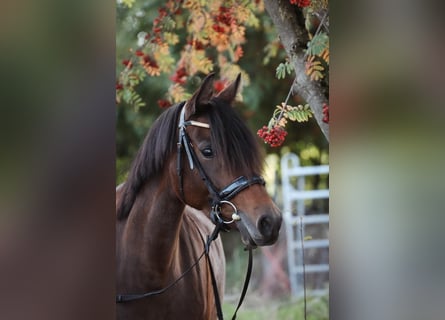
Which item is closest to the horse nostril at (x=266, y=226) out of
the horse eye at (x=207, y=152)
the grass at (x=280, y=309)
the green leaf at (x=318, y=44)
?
the horse eye at (x=207, y=152)

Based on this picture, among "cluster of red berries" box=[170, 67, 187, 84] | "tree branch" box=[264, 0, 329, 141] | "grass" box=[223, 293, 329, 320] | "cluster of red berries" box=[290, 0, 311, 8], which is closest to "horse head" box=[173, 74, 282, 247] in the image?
"tree branch" box=[264, 0, 329, 141]

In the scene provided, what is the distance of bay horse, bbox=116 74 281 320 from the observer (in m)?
1.97

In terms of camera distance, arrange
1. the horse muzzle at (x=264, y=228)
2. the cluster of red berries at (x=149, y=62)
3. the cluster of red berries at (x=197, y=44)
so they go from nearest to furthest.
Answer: the horse muzzle at (x=264, y=228) → the cluster of red berries at (x=149, y=62) → the cluster of red berries at (x=197, y=44)

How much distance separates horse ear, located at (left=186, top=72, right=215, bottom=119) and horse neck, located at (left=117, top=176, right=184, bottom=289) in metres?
0.26

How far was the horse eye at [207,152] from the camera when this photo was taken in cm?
202

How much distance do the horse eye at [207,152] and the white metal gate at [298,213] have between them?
363 centimetres

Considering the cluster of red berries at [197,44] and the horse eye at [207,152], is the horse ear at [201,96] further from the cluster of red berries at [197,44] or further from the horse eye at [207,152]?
the cluster of red berries at [197,44]

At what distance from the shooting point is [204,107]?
2.05 meters

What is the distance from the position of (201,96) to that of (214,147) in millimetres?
167

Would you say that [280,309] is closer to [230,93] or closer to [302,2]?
[230,93]

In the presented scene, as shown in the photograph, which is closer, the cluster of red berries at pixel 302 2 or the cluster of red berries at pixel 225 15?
the cluster of red berries at pixel 302 2
